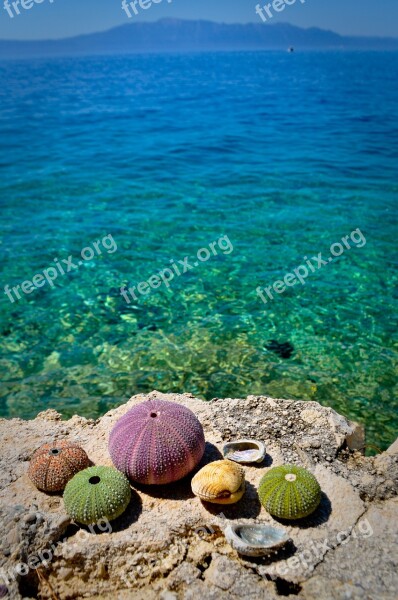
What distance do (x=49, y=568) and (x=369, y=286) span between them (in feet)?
34.7

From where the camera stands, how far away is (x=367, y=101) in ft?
158

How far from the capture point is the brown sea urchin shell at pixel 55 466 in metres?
6.27

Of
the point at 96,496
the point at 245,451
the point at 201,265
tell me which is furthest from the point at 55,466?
the point at 201,265

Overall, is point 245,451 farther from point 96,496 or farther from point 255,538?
point 96,496

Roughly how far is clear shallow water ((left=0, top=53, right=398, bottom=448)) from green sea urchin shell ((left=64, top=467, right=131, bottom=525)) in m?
3.34

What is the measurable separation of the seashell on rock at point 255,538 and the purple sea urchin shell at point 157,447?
96 cm

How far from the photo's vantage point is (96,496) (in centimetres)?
575

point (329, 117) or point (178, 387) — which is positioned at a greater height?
point (178, 387)

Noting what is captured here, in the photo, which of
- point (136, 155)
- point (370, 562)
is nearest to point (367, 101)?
point (136, 155)

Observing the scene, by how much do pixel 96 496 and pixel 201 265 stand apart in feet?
31.7

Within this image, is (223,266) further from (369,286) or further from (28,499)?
(28,499)

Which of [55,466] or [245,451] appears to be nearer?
[55,466]

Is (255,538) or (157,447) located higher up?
(157,447)

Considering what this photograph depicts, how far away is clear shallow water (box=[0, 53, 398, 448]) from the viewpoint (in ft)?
33.2
